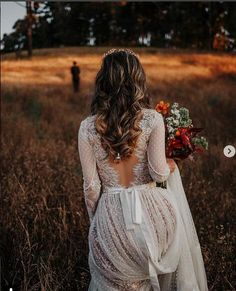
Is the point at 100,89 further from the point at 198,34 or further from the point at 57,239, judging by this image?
the point at 198,34

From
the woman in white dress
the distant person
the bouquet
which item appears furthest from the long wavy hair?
the distant person

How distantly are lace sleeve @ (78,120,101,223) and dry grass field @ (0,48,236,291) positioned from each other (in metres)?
0.69

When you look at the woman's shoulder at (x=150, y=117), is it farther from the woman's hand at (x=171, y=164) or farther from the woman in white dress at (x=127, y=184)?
the woman's hand at (x=171, y=164)

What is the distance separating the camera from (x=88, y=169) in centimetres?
240

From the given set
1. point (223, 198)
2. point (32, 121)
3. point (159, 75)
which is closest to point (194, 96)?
point (159, 75)

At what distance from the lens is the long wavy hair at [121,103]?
2.30 m

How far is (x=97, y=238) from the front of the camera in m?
2.48

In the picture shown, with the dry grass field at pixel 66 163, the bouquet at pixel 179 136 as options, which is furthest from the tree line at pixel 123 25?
the bouquet at pixel 179 136

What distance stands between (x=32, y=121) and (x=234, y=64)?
1580 millimetres

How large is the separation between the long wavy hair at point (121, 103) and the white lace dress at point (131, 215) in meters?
0.04

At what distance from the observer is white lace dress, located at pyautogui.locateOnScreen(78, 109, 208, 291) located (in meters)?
2.37

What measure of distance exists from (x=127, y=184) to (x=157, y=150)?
233 millimetres

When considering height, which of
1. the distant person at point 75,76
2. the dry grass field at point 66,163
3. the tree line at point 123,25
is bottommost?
the dry grass field at point 66,163

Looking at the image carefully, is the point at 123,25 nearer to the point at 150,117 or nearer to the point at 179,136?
the point at 179,136
